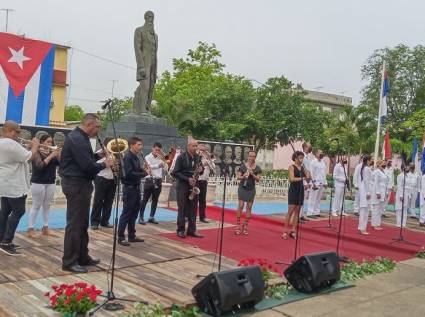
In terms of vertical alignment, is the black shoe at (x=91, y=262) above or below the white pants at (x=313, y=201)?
below

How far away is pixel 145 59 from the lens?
1356 cm

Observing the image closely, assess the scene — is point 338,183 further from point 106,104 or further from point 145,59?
point 106,104

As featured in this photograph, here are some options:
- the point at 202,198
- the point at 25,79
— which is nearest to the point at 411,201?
the point at 202,198

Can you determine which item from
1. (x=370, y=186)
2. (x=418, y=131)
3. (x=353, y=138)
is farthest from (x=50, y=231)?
(x=353, y=138)

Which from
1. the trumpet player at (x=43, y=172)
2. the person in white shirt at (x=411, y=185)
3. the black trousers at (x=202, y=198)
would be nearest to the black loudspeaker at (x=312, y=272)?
the trumpet player at (x=43, y=172)

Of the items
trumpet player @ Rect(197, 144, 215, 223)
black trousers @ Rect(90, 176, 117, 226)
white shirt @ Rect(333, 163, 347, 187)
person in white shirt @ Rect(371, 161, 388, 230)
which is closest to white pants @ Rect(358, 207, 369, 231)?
person in white shirt @ Rect(371, 161, 388, 230)

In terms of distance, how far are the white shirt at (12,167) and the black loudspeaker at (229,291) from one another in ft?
10.1

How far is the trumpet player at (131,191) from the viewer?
7719 millimetres

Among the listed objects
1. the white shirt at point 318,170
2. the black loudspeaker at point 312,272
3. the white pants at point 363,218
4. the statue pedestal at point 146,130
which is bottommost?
the black loudspeaker at point 312,272

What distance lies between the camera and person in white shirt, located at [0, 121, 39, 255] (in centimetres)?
630

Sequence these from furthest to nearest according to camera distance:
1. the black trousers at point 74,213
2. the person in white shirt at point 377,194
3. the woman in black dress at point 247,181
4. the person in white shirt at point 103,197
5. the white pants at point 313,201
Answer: the white pants at point 313,201
the person in white shirt at point 377,194
the woman in black dress at point 247,181
the person in white shirt at point 103,197
the black trousers at point 74,213

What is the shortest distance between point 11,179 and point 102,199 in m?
2.57

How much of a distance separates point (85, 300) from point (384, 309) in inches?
140

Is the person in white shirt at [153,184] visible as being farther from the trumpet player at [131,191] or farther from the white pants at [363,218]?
the white pants at [363,218]
